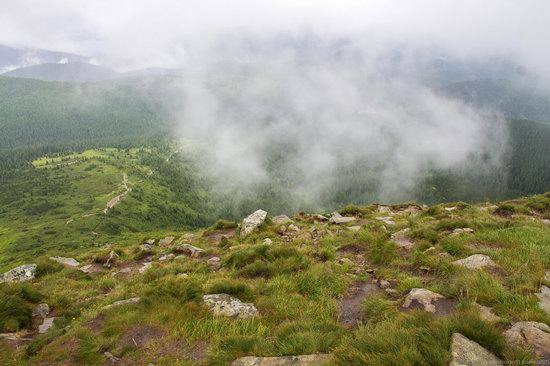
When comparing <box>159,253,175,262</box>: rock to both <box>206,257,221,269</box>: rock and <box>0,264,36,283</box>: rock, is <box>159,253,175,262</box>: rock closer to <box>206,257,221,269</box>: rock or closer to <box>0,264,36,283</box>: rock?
<box>206,257,221,269</box>: rock

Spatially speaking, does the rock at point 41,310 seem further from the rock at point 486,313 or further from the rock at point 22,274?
the rock at point 486,313

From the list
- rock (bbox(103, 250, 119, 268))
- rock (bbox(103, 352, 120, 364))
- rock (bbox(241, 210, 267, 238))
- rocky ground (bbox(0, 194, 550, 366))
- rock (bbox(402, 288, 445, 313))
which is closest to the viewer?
rocky ground (bbox(0, 194, 550, 366))

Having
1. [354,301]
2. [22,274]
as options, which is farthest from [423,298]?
[22,274]

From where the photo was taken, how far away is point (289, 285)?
10.8 meters

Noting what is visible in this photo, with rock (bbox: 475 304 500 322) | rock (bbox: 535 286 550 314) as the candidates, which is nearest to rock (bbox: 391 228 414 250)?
rock (bbox: 535 286 550 314)

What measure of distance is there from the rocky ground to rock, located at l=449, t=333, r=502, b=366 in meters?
0.02

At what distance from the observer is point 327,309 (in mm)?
9164

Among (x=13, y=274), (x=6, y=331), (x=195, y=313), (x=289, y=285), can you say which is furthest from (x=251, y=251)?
(x=13, y=274)

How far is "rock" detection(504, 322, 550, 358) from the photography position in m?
5.61

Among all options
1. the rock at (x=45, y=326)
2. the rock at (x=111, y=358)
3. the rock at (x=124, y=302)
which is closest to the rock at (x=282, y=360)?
the rock at (x=111, y=358)

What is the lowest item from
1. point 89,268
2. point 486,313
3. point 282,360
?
point 89,268

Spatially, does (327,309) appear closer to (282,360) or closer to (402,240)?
(282,360)

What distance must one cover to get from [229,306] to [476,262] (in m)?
8.54

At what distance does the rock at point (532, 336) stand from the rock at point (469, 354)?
868mm
